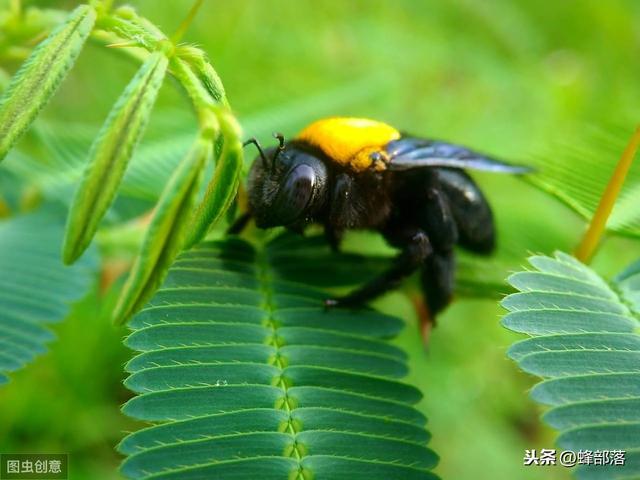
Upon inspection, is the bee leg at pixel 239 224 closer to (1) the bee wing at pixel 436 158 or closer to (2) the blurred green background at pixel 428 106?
(1) the bee wing at pixel 436 158

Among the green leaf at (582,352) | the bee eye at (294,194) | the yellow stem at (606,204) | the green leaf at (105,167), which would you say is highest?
the bee eye at (294,194)

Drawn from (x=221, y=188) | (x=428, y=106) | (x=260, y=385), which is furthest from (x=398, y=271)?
(x=428, y=106)

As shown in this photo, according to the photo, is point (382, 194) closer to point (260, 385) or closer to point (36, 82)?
point (260, 385)

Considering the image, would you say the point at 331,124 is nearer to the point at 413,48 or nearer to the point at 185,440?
the point at 185,440

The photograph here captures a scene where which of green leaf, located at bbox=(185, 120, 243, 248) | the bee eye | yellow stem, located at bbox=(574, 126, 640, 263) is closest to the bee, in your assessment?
the bee eye

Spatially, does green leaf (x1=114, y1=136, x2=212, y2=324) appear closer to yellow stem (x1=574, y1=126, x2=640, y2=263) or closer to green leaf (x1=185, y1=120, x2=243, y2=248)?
green leaf (x1=185, y1=120, x2=243, y2=248)

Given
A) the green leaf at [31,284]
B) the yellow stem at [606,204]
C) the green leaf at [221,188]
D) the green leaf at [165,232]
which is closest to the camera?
the green leaf at [165,232]

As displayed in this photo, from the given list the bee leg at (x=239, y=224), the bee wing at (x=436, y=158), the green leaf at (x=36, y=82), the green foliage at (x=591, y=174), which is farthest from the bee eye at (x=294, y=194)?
the green foliage at (x=591, y=174)
